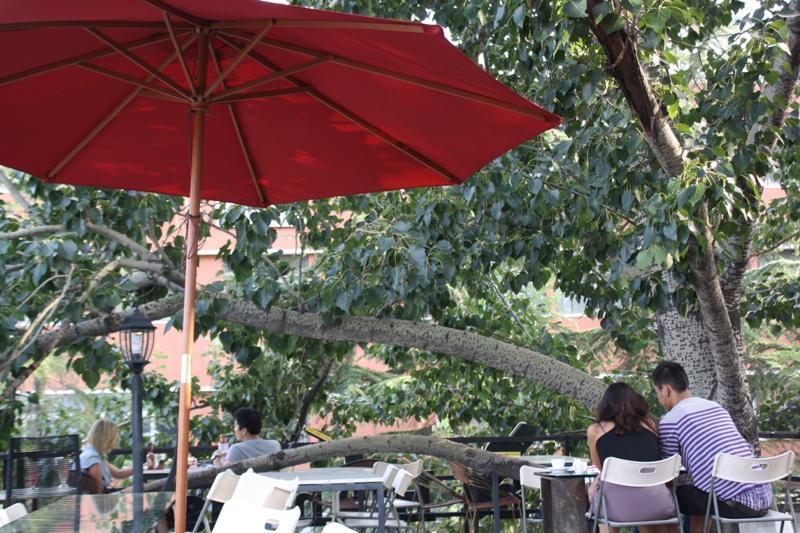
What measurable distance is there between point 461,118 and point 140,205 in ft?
12.2

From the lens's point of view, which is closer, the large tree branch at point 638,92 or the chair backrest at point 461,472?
the large tree branch at point 638,92

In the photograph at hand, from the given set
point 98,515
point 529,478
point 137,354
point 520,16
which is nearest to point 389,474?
point 529,478

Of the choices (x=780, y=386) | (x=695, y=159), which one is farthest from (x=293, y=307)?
(x=780, y=386)

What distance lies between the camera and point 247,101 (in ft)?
13.2

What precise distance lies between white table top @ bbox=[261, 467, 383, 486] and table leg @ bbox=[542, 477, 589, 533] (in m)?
1.12

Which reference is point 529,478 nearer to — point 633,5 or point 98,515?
point 98,515

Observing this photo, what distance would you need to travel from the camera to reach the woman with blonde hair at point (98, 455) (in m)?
6.49

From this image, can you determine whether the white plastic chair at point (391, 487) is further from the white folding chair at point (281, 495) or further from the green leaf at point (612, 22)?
the green leaf at point (612, 22)

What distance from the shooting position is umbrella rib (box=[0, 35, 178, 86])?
3418mm

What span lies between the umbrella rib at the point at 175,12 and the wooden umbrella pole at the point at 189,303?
0.04 meters

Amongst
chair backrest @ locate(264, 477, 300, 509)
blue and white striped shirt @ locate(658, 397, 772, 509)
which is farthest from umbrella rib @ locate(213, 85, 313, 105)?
blue and white striped shirt @ locate(658, 397, 772, 509)

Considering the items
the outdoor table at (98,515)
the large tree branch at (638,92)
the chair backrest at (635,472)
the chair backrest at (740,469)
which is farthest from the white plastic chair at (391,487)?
the large tree branch at (638,92)

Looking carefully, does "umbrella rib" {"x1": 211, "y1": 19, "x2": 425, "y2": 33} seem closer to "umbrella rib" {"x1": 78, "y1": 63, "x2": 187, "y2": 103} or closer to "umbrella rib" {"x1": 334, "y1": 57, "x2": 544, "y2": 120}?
"umbrella rib" {"x1": 334, "y1": 57, "x2": 544, "y2": 120}

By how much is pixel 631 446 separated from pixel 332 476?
2011 millimetres
